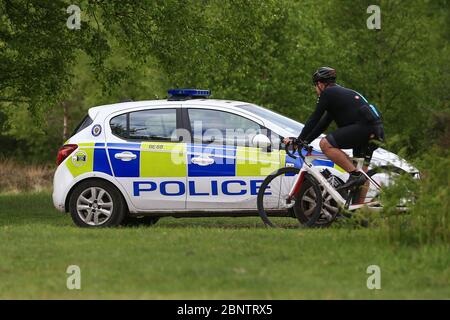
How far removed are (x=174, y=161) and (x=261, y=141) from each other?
1.14 meters

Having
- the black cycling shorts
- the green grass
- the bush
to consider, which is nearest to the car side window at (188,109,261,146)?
the black cycling shorts

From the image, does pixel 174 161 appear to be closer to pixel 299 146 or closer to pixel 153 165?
pixel 153 165

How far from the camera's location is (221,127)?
43.0 ft

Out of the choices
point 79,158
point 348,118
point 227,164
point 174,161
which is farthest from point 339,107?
point 79,158

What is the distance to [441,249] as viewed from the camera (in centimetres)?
917

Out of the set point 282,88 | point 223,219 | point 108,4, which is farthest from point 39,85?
point 282,88

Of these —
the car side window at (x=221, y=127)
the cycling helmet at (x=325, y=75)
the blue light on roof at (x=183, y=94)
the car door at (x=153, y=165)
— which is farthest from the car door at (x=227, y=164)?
the cycling helmet at (x=325, y=75)

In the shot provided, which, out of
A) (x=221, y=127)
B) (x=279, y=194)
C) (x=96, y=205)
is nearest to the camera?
(x=279, y=194)

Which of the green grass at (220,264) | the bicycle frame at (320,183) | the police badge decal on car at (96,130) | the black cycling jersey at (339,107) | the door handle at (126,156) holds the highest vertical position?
the black cycling jersey at (339,107)

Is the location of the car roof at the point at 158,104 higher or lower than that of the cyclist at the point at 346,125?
higher

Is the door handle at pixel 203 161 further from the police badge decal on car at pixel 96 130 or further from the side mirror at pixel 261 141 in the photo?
the police badge decal on car at pixel 96 130

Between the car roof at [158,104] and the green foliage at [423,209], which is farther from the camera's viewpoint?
the car roof at [158,104]

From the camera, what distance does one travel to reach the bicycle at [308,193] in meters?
11.9

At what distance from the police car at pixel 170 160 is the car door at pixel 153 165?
0.04ft
